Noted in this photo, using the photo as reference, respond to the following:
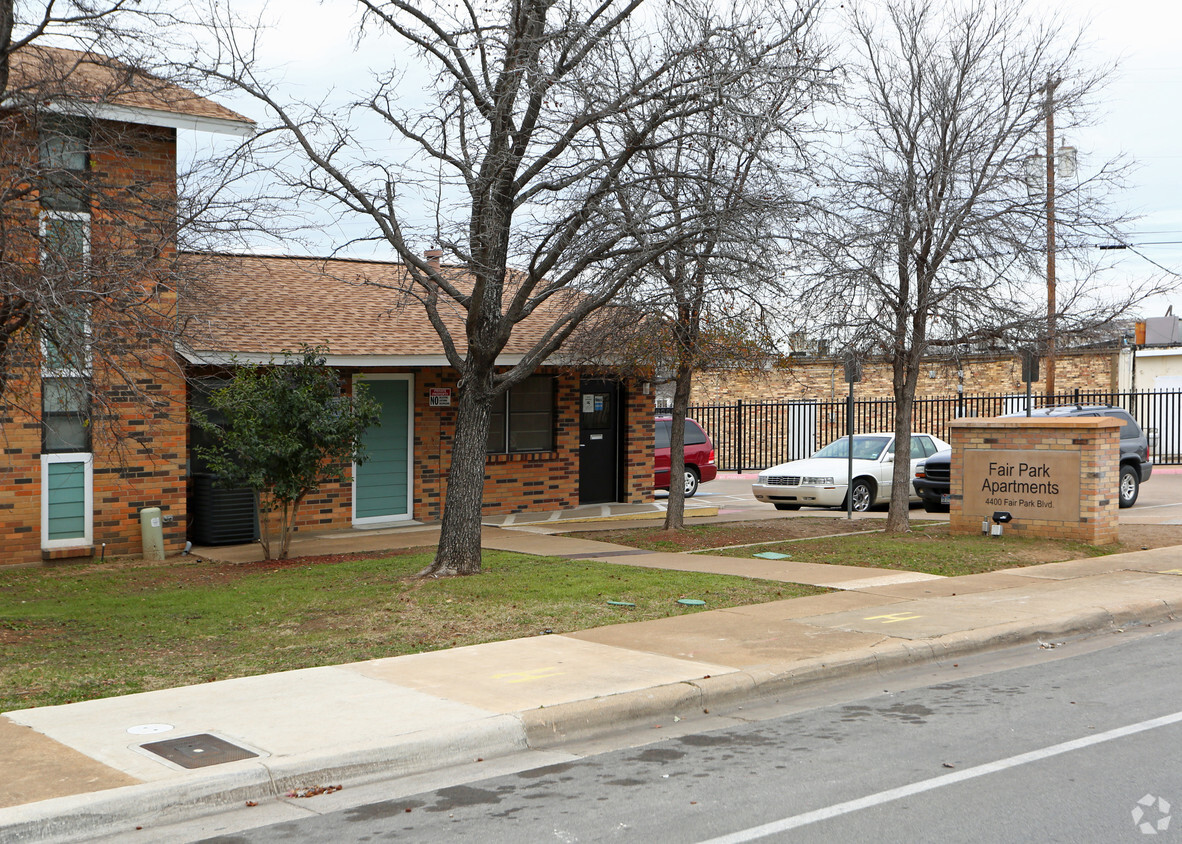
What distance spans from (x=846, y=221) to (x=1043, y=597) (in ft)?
17.1

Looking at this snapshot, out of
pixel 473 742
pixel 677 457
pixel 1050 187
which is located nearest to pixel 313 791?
pixel 473 742

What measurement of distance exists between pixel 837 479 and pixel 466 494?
32.0 ft

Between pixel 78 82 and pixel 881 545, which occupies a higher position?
pixel 78 82

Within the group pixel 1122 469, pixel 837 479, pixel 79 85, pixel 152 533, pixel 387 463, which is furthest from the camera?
pixel 1122 469

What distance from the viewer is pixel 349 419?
13898 millimetres

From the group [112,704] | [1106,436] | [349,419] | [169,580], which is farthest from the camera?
[1106,436]

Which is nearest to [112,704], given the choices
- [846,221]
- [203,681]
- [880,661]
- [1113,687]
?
[203,681]

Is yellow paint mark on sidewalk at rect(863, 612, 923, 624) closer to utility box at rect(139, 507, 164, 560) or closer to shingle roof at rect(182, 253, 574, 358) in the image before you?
shingle roof at rect(182, 253, 574, 358)

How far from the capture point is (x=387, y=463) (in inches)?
691

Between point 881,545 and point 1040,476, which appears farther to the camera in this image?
point 1040,476

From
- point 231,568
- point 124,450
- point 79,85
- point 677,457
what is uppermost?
point 79,85

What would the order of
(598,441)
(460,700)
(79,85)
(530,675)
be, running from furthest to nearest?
(598,441), (79,85), (530,675), (460,700)

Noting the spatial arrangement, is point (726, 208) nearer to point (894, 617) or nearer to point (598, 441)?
point (894, 617)

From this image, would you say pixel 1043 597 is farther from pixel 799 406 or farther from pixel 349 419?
pixel 799 406
